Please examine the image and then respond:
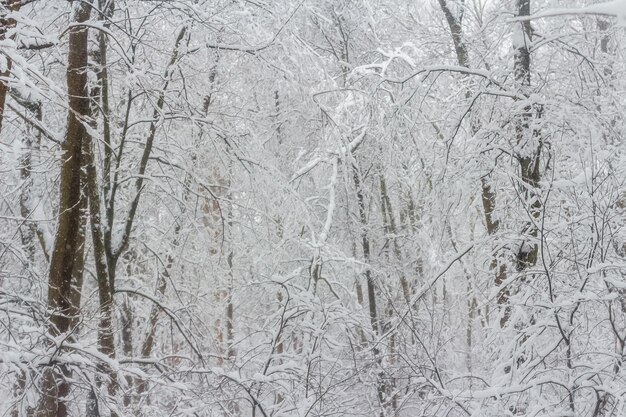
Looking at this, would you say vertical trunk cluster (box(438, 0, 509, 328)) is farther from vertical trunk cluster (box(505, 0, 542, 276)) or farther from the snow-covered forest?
vertical trunk cluster (box(505, 0, 542, 276))

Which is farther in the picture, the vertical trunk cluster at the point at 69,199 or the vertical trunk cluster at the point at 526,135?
the vertical trunk cluster at the point at 526,135

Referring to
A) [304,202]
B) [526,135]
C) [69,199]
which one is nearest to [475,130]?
[526,135]

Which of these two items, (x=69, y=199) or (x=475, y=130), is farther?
(x=475, y=130)

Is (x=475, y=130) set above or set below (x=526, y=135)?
above

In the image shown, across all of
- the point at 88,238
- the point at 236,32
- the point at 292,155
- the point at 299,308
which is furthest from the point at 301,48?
the point at 292,155

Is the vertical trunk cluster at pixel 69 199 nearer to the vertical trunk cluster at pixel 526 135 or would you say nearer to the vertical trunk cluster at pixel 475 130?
the vertical trunk cluster at pixel 475 130

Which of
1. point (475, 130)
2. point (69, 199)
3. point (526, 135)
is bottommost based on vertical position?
point (69, 199)

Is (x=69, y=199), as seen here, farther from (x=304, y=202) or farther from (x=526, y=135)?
(x=526, y=135)

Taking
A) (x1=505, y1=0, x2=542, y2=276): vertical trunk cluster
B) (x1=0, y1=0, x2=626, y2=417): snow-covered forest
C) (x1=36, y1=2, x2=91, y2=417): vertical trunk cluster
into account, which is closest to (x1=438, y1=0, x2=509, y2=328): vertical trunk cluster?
(x1=0, y1=0, x2=626, y2=417): snow-covered forest

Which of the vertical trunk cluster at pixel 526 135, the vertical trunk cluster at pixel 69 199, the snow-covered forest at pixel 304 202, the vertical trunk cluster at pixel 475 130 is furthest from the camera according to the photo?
the vertical trunk cluster at pixel 475 130

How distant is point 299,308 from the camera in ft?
23.3

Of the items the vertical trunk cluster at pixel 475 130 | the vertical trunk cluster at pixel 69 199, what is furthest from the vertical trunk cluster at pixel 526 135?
the vertical trunk cluster at pixel 69 199

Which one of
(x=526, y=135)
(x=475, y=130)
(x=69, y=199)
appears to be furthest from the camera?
(x=475, y=130)

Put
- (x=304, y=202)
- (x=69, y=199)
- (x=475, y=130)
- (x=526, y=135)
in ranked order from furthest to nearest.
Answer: (x=304, y=202) < (x=475, y=130) < (x=526, y=135) < (x=69, y=199)
